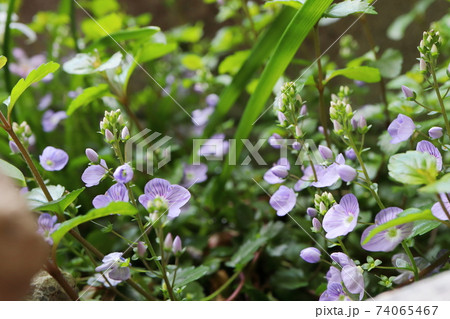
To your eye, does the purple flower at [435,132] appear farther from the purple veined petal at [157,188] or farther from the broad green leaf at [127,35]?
the broad green leaf at [127,35]

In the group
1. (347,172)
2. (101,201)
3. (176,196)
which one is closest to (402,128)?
(347,172)

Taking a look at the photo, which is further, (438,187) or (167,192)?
(167,192)

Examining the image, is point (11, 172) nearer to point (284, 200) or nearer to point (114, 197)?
point (114, 197)

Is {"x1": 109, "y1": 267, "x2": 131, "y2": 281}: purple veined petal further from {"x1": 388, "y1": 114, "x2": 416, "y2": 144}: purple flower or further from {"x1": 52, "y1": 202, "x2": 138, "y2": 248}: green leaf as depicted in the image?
{"x1": 388, "y1": 114, "x2": 416, "y2": 144}: purple flower

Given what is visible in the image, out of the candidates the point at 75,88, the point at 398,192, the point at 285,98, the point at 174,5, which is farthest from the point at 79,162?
the point at 174,5

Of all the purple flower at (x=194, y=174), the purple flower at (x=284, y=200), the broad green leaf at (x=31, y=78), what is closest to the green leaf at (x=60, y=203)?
the broad green leaf at (x=31, y=78)

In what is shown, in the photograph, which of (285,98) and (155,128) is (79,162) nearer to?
(155,128)
